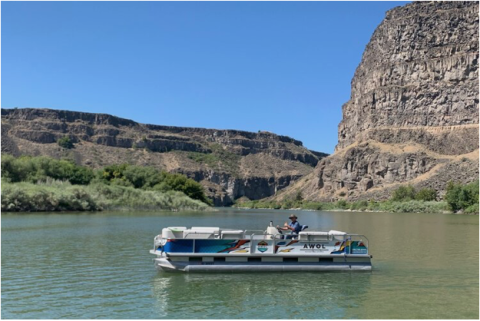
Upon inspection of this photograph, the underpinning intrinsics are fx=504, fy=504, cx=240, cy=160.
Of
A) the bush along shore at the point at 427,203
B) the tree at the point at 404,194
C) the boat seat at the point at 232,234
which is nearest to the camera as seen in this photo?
the boat seat at the point at 232,234

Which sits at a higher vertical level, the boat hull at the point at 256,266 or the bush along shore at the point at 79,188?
the bush along shore at the point at 79,188

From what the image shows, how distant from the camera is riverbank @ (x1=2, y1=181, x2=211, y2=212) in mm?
71312

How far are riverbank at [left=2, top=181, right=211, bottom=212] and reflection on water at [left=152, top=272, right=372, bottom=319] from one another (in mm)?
57197

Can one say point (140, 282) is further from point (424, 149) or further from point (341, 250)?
point (424, 149)

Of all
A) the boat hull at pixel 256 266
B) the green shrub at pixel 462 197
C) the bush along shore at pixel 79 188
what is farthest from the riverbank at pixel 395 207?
the boat hull at pixel 256 266

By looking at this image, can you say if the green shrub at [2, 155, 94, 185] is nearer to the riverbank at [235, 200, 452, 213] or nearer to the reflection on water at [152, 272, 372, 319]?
the reflection on water at [152, 272, 372, 319]

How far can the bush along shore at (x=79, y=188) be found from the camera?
7338cm

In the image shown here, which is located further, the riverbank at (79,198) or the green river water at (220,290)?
the riverbank at (79,198)

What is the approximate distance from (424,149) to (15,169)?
150 m

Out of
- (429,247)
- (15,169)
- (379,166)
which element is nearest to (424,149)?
(379,166)

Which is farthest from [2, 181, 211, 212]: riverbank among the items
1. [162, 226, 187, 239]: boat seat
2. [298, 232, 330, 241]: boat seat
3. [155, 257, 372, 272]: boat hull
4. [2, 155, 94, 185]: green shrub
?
[298, 232, 330, 241]: boat seat

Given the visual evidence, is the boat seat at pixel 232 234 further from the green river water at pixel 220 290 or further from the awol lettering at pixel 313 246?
the awol lettering at pixel 313 246

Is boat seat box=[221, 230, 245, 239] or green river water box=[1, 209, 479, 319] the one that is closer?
green river water box=[1, 209, 479, 319]

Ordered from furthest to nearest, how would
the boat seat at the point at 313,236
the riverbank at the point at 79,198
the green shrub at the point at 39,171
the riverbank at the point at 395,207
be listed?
the riverbank at the point at 395,207 → the green shrub at the point at 39,171 → the riverbank at the point at 79,198 → the boat seat at the point at 313,236
